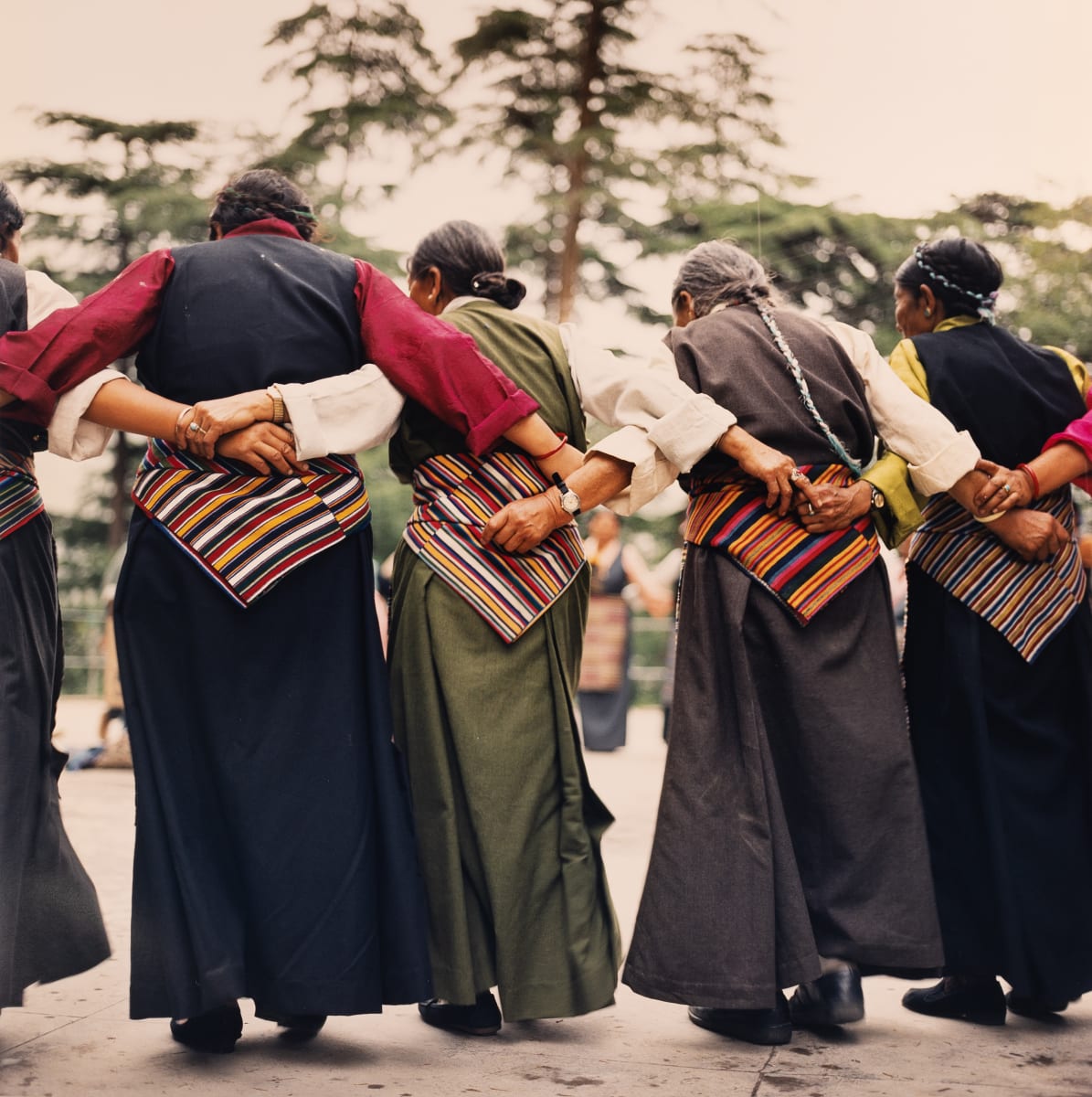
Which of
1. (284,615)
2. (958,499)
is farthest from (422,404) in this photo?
(958,499)

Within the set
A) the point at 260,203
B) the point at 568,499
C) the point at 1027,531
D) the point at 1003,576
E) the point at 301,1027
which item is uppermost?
the point at 260,203

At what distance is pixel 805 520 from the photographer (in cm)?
341

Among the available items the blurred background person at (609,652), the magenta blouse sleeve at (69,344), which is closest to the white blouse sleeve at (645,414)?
the magenta blouse sleeve at (69,344)

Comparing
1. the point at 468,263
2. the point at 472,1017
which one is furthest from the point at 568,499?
the point at 472,1017

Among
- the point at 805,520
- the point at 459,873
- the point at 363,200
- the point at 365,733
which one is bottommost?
the point at 459,873

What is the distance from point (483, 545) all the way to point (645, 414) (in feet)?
1.56

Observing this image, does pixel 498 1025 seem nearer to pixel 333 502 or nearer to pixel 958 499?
pixel 333 502

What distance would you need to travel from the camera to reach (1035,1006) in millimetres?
3602

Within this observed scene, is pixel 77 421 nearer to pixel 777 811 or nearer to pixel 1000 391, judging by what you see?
pixel 777 811

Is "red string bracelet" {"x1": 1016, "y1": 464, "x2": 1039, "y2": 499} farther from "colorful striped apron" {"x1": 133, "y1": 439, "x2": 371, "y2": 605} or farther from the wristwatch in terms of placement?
"colorful striped apron" {"x1": 133, "y1": 439, "x2": 371, "y2": 605}

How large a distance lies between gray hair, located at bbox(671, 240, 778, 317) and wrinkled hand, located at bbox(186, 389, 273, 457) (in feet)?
3.75

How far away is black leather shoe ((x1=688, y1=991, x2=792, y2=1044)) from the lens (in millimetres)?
3295

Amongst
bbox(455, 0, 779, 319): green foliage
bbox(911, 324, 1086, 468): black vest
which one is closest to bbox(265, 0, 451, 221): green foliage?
bbox(455, 0, 779, 319): green foliage

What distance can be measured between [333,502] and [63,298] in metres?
0.75
